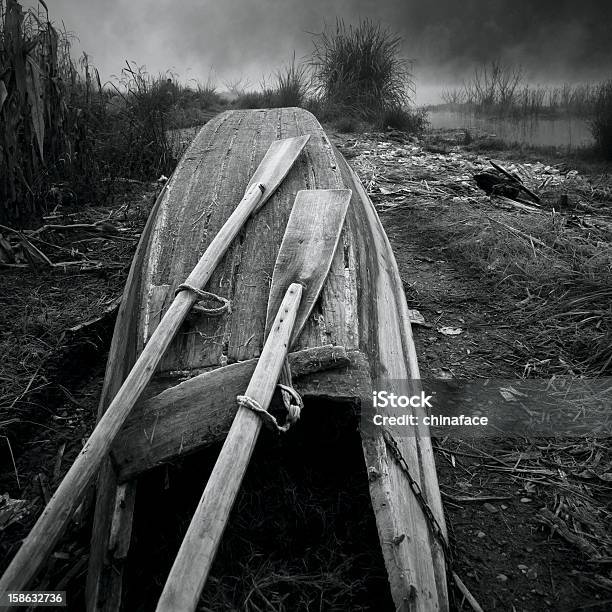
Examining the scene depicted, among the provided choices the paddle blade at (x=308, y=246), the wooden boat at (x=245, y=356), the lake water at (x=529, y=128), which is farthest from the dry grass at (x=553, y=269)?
the lake water at (x=529, y=128)

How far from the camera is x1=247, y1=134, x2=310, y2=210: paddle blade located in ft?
6.44

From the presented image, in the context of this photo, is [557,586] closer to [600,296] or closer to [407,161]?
[600,296]

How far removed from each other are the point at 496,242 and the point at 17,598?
3.06 m

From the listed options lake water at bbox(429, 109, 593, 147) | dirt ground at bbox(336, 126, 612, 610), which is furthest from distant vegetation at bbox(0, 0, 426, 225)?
dirt ground at bbox(336, 126, 612, 610)

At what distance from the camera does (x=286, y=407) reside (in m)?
1.16

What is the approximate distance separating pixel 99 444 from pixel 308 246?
879 millimetres

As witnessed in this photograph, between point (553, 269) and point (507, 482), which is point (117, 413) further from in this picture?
point (553, 269)

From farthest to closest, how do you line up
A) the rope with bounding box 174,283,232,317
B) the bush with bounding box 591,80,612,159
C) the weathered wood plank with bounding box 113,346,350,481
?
the bush with bounding box 591,80,612,159, the rope with bounding box 174,283,232,317, the weathered wood plank with bounding box 113,346,350,481

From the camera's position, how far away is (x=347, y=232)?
1.78 metres

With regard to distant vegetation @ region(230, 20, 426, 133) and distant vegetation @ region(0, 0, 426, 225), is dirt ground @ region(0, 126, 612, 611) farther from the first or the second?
distant vegetation @ region(230, 20, 426, 133)

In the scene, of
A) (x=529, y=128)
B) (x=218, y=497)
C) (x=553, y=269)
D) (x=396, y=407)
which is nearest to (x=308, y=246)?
(x=396, y=407)

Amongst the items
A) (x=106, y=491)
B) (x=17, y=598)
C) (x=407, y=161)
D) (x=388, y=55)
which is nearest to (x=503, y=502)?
(x=106, y=491)

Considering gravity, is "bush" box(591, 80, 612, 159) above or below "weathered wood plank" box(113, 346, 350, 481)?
above

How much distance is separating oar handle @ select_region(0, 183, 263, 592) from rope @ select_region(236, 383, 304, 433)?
270mm
